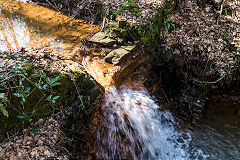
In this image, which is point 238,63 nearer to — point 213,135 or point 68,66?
point 213,135

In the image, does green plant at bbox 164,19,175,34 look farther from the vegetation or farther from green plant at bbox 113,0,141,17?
the vegetation

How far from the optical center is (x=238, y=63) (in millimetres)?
5469

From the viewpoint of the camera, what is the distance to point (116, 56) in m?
4.82

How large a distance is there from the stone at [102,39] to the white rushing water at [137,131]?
165 cm

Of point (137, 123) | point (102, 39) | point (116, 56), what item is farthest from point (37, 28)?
point (137, 123)

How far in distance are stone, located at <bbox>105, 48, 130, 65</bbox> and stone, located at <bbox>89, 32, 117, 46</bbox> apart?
0.46 metres

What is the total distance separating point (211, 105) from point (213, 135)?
Answer: 4.08 feet

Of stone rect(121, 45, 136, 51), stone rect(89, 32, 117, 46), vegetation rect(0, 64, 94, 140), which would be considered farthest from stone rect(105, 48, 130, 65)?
vegetation rect(0, 64, 94, 140)

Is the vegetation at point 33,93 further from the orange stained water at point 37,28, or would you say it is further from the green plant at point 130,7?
the green plant at point 130,7

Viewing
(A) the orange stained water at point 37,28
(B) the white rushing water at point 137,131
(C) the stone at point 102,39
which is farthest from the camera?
(C) the stone at point 102,39

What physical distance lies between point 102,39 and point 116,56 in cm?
89

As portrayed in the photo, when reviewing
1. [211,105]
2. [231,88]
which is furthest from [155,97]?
[231,88]

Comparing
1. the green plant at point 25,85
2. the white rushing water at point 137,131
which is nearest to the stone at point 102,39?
the white rushing water at point 137,131

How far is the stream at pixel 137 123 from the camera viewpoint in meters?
3.67
